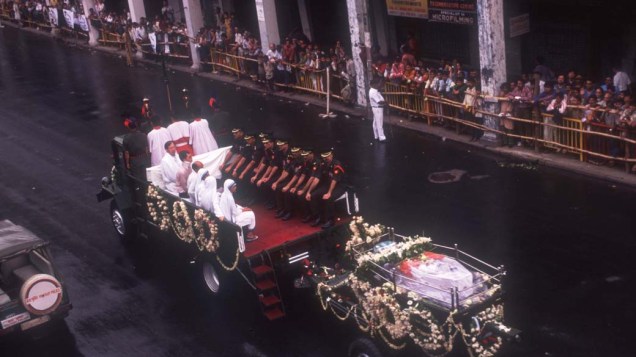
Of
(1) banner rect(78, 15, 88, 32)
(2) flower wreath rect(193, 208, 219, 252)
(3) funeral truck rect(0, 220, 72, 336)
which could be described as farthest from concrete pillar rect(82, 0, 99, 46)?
(2) flower wreath rect(193, 208, 219, 252)

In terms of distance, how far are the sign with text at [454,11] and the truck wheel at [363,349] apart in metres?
14.3

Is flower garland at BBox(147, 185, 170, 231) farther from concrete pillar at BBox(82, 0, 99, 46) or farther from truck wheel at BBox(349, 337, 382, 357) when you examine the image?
concrete pillar at BBox(82, 0, 99, 46)

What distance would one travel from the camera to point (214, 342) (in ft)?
39.6

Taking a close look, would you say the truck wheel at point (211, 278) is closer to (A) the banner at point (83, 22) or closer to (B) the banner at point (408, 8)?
(B) the banner at point (408, 8)

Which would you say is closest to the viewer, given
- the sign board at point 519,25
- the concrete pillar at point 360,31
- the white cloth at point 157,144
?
the white cloth at point 157,144

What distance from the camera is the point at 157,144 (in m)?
15.2

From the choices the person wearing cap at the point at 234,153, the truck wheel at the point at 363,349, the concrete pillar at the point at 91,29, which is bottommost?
the truck wheel at the point at 363,349

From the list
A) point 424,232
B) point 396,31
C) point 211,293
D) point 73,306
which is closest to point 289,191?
point 211,293

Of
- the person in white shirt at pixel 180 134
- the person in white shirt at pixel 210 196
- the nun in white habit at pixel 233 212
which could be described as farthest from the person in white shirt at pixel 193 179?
the person in white shirt at pixel 180 134

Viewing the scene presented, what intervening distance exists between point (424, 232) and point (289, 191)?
324cm

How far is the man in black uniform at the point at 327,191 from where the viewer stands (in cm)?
1254

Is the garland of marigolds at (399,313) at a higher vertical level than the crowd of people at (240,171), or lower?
lower

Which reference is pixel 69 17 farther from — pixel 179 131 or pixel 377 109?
pixel 179 131

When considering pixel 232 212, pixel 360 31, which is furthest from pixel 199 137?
pixel 360 31
